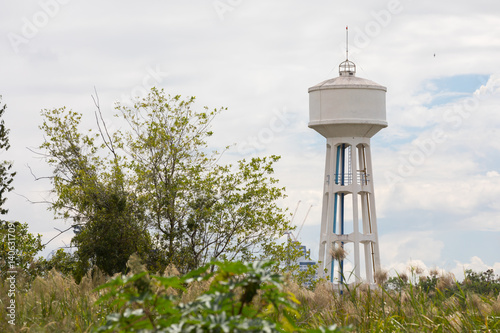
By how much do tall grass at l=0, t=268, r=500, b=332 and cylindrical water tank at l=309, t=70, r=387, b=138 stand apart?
76.8 feet

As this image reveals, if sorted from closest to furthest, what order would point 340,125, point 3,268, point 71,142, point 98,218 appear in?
point 3,268
point 98,218
point 71,142
point 340,125

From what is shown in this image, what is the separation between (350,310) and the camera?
7.31m

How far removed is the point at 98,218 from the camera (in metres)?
23.0

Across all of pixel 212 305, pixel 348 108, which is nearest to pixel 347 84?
pixel 348 108

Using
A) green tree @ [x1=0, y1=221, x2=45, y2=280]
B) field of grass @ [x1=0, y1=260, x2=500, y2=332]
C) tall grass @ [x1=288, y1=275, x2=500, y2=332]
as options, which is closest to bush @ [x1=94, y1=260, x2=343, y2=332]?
field of grass @ [x1=0, y1=260, x2=500, y2=332]

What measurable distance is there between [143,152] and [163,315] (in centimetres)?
2133

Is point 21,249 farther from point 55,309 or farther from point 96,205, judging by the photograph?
point 55,309

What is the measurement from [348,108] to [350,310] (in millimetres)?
24970

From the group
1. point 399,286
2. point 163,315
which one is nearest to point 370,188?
point 399,286

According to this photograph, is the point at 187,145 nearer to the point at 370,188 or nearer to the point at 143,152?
the point at 143,152

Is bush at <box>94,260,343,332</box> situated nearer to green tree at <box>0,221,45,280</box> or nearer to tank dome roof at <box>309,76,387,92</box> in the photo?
green tree at <box>0,221,45,280</box>

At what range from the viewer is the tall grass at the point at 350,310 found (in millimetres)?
6637

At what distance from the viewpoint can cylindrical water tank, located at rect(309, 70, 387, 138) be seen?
3162 cm

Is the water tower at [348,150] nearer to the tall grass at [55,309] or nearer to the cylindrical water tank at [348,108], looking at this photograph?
the cylindrical water tank at [348,108]
